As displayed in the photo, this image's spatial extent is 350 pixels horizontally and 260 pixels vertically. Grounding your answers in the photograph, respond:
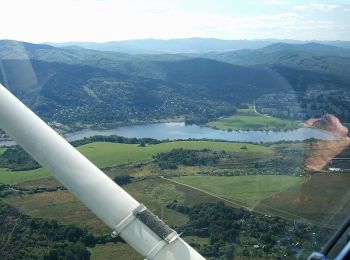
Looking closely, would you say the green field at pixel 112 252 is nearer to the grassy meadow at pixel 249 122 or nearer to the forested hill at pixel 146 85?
the grassy meadow at pixel 249 122

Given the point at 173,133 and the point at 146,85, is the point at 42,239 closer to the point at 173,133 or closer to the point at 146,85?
the point at 173,133

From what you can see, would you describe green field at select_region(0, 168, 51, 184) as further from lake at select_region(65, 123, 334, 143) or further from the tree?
lake at select_region(65, 123, 334, 143)

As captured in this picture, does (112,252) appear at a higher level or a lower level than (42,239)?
higher

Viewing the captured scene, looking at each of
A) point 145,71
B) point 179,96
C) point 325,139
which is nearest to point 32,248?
point 325,139

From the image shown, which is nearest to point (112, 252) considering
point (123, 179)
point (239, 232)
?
point (239, 232)

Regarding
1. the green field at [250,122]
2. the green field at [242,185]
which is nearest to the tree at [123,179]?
the green field at [242,185]

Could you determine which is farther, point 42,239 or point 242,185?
point 242,185

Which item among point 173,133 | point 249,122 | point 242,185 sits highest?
point 242,185
